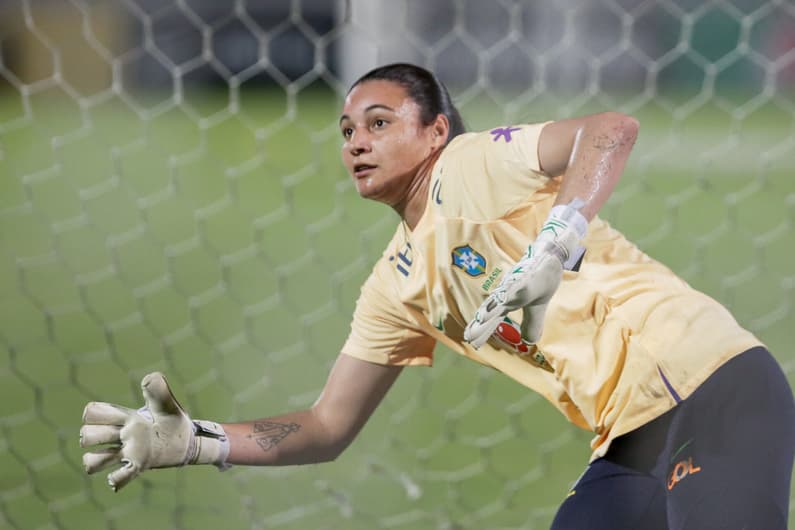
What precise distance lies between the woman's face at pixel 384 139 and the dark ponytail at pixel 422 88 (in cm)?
1

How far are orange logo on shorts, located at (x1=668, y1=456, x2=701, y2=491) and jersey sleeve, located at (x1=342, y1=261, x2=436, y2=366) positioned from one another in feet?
1.73

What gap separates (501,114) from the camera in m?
5.61

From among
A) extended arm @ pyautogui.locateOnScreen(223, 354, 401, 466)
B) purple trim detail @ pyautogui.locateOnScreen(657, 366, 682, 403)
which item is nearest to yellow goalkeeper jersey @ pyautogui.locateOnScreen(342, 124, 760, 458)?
purple trim detail @ pyautogui.locateOnScreen(657, 366, 682, 403)

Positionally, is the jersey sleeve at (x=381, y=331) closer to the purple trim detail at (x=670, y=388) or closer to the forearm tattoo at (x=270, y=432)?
the forearm tattoo at (x=270, y=432)

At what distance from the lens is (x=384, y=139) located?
1.76 meters

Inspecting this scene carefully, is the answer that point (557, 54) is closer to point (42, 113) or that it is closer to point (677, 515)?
point (42, 113)

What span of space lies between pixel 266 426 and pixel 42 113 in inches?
157

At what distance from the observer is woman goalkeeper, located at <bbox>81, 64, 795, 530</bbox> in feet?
4.77

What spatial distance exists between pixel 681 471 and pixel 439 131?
2.24ft

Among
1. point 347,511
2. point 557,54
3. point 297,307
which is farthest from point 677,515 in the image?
point 557,54

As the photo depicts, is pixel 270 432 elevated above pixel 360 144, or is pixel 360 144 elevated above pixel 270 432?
pixel 360 144

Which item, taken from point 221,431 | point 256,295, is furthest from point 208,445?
point 256,295

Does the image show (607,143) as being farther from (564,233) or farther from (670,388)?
(670,388)

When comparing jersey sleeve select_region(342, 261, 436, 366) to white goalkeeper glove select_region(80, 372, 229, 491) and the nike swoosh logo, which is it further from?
the nike swoosh logo
